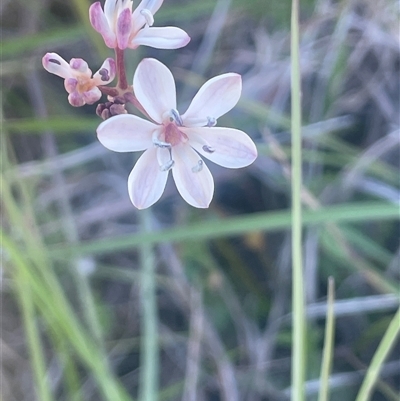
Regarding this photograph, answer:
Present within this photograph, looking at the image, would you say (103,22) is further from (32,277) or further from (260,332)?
(260,332)

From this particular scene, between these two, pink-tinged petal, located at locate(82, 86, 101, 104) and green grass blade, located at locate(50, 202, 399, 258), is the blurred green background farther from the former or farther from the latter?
pink-tinged petal, located at locate(82, 86, 101, 104)

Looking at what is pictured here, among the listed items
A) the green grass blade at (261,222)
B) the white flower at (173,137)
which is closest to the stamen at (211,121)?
the white flower at (173,137)

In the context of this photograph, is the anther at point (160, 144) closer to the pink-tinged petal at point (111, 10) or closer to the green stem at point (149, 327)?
the pink-tinged petal at point (111, 10)

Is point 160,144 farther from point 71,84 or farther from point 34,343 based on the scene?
point 34,343

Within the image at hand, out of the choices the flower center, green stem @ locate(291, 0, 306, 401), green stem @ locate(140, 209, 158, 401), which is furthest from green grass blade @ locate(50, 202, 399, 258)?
the flower center

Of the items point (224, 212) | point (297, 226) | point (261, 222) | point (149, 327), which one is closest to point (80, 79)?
point (297, 226)
